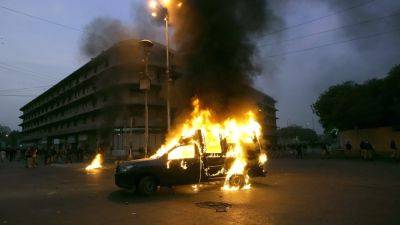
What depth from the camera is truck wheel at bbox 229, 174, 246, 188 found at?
40.6 ft

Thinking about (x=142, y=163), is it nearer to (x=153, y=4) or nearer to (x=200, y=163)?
(x=200, y=163)

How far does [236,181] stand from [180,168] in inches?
82.1

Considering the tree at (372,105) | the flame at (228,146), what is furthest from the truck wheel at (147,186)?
the tree at (372,105)

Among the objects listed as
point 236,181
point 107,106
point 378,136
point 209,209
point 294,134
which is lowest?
point 209,209

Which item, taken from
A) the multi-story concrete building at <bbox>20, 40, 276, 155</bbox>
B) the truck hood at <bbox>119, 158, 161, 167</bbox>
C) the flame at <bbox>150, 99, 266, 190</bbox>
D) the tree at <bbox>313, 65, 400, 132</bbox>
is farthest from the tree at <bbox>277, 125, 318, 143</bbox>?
the truck hood at <bbox>119, 158, 161, 167</bbox>

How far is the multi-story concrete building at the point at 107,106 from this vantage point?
98.0 ft

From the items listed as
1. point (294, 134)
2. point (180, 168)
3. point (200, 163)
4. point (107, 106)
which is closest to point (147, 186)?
point (180, 168)

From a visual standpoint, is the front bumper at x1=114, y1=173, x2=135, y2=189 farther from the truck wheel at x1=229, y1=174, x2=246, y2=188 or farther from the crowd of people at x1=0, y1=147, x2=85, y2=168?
the crowd of people at x1=0, y1=147, x2=85, y2=168

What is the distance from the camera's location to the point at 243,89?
17219 mm

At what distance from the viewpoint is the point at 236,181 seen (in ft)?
40.6

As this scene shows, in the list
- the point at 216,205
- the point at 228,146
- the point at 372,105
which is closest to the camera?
the point at 216,205

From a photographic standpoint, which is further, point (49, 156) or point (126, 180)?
point (49, 156)

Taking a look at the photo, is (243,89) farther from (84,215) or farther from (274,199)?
(84,215)

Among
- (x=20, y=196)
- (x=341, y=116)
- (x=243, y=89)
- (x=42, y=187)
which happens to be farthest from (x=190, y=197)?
(x=341, y=116)
